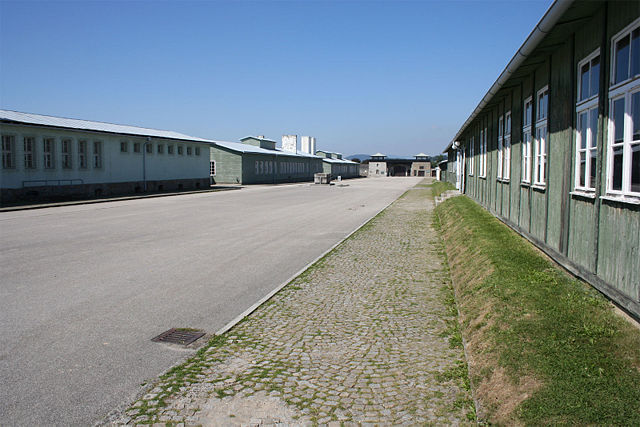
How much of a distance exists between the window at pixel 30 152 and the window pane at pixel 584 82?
26848 millimetres

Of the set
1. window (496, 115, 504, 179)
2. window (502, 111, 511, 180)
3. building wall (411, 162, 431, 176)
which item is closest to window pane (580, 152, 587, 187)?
window (502, 111, 511, 180)

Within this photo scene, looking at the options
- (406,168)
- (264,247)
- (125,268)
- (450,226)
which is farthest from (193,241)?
(406,168)

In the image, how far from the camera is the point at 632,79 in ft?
15.0

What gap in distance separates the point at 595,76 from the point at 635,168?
1578mm

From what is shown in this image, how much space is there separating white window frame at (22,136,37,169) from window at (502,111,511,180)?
23723 millimetres

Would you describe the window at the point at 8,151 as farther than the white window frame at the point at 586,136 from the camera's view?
Yes

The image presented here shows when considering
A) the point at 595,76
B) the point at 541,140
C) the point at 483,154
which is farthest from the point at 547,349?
the point at 483,154

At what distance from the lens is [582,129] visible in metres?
6.36

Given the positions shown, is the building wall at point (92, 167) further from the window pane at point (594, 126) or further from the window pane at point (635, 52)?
the window pane at point (635, 52)

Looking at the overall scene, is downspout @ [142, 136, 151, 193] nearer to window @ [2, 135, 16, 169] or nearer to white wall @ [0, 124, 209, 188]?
white wall @ [0, 124, 209, 188]

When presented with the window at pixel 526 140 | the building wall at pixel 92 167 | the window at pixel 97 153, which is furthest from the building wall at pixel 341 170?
the window at pixel 526 140

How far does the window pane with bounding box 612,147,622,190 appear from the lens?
199 inches

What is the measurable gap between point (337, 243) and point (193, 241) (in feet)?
11.8

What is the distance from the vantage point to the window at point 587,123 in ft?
19.0
